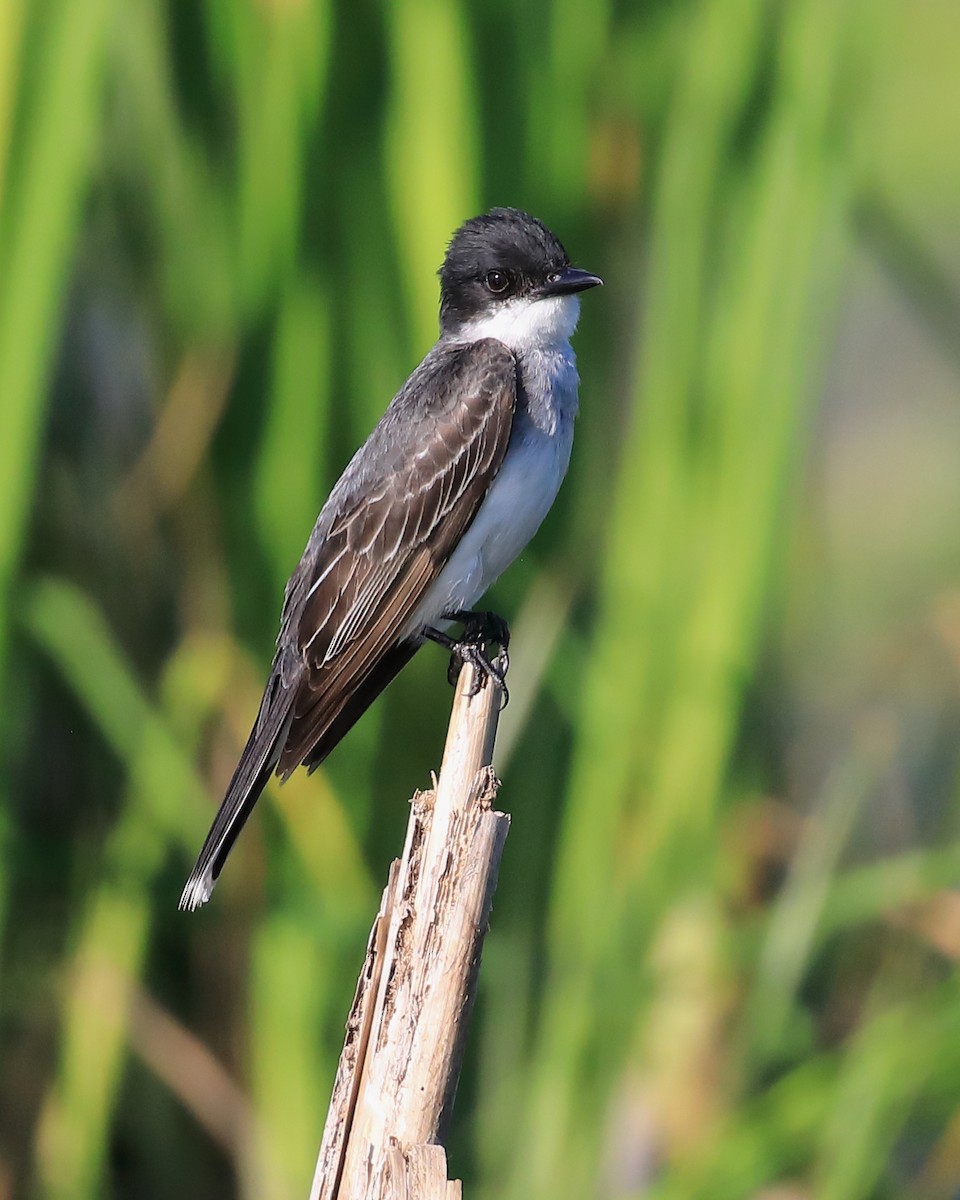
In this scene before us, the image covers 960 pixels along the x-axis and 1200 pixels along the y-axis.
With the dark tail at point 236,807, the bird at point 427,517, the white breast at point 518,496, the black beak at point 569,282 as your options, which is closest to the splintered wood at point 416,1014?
the dark tail at point 236,807

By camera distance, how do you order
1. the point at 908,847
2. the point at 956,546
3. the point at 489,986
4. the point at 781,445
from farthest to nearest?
the point at 956,546 < the point at 908,847 < the point at 489,986 < the point at 781,445

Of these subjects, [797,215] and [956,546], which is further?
[956,546]

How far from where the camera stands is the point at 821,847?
387cm

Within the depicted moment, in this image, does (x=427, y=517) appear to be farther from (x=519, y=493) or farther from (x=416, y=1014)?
(x=416, y=1014)

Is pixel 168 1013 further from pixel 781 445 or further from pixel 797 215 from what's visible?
pixel 797 215

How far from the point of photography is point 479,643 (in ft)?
12.8

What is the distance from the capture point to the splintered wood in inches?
94.7

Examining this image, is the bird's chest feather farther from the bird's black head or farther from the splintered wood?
the splintered wood

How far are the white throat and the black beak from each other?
0.13 ft

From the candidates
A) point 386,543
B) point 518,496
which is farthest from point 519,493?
point 386,543

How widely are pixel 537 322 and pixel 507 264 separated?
170 mm

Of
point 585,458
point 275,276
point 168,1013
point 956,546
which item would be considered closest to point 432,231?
point 275,276

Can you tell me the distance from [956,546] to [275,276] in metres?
3.75

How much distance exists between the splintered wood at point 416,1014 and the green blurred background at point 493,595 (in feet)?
3.76
